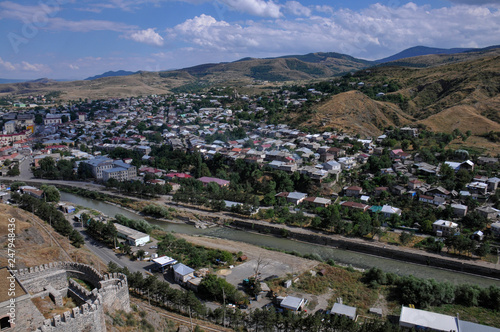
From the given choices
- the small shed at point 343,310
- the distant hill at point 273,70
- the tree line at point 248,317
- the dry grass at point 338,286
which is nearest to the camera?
the tree line at point 248,317

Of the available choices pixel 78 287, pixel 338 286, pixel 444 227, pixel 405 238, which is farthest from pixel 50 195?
pixel 444 227

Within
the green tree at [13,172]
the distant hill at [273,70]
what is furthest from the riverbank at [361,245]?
the distant hill at [273,70]

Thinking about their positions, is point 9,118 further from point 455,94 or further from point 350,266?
point 455,94

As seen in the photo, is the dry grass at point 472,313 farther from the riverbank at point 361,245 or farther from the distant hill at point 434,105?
the distant hill at point 434,105

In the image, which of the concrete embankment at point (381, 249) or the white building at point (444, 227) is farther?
the white building at point (444, 227)

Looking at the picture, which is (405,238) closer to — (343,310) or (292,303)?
(343,310)

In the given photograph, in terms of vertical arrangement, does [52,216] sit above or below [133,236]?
above
